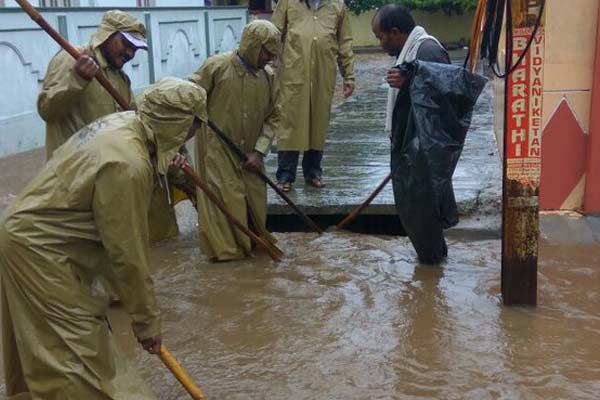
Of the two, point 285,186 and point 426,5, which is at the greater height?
point 426,5

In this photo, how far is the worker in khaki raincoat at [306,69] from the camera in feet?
21.0

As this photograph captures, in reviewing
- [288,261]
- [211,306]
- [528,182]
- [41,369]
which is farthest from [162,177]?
[288,261]

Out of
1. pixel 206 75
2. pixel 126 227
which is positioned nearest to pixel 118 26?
pixel 206 75

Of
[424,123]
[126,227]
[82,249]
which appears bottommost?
[82,249]

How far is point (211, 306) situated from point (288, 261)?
91 centimetres

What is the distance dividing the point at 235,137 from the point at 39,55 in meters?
5.47

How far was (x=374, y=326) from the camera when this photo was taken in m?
4.16

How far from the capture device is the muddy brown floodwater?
3521 millimetres

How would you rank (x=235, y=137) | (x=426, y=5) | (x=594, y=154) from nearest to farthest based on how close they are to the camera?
(x=235, y=137) < (x=594, y=154) < (x=426, y=5)

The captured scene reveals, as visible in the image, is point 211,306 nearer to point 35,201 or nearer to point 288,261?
point 288,261

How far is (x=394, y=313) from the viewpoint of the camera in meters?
4.33

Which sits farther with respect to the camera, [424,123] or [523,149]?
[424,123]

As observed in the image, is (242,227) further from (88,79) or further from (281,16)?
(281,16)

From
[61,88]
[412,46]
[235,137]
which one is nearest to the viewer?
[61,88]
